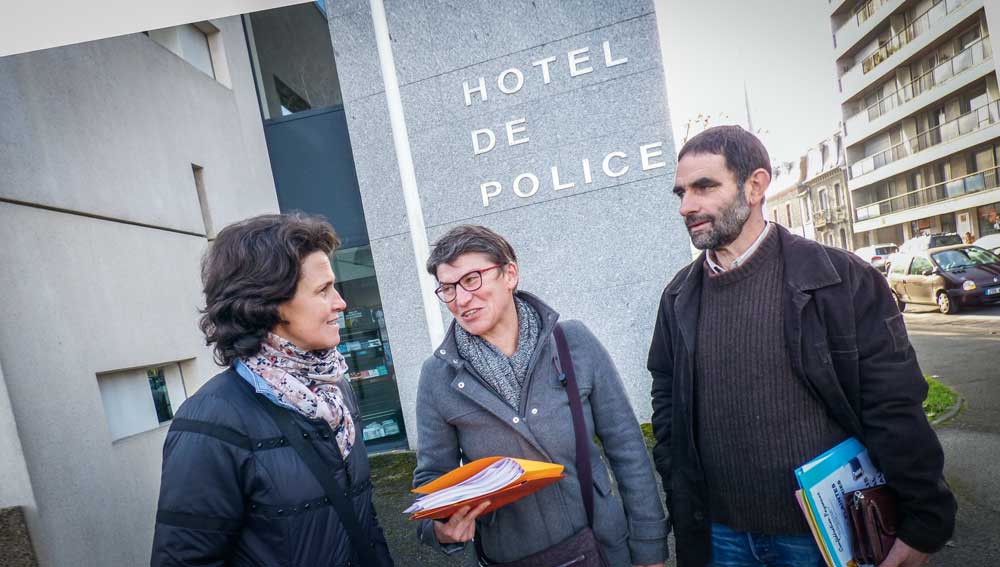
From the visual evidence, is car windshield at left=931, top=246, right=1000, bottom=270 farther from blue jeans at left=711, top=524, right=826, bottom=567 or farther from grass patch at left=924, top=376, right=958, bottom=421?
blue jeans at left=711, top=524, right=826, bottom=567

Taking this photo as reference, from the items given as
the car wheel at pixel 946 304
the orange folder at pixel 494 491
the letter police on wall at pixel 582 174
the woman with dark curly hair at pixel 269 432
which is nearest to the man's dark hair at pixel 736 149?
the orange folder at pixel 494 491

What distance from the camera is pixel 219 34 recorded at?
18.0 feet

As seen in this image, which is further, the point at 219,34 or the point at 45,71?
the point at 219,34

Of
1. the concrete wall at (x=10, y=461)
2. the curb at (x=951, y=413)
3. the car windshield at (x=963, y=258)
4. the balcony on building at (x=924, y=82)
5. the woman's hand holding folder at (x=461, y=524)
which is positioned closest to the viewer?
the woman's hand holding folder at (x=461, y=524)

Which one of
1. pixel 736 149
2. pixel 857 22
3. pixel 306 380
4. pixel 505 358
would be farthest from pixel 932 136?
pixel 306 380

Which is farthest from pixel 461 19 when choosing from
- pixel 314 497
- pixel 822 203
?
pixel 314 497

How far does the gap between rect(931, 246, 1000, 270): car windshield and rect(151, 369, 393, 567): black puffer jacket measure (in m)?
3.79

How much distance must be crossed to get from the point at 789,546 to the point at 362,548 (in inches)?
52.9

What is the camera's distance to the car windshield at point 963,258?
Result: 3.04 metres

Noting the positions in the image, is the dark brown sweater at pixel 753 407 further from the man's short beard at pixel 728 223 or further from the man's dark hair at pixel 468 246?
the man's dark hair at pixel 468 246

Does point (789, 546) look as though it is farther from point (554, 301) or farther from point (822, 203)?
point (554, 301)

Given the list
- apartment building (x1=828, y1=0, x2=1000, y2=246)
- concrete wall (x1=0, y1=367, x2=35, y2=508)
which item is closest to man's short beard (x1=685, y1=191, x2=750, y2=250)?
apartment building (x1=828, y1=0, x2=1000, y2=246)

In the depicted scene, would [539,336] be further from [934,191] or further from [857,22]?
[857,22]

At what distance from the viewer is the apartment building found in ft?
9.47
